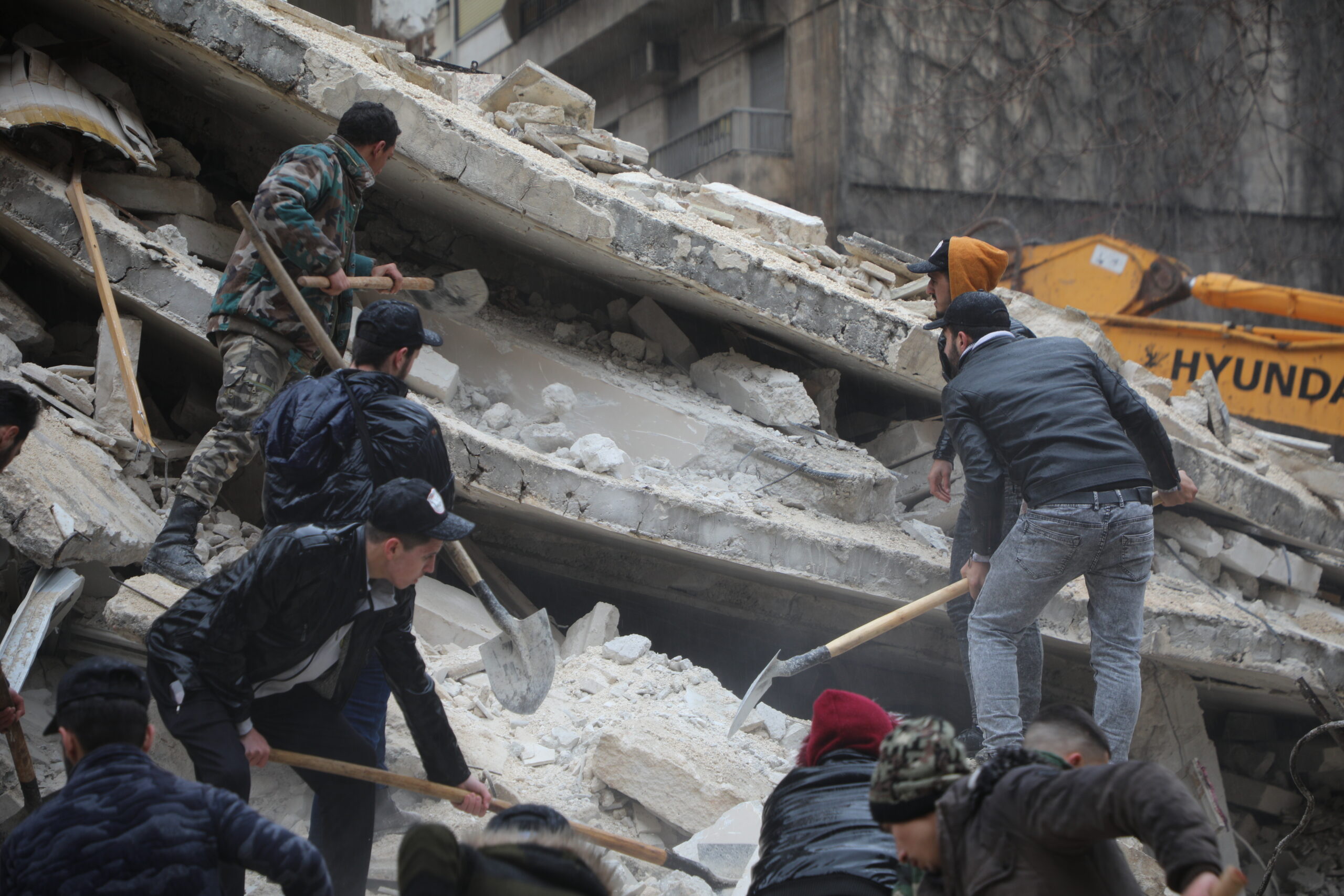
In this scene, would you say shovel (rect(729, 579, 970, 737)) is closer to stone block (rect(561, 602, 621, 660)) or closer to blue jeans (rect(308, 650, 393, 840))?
stone block (rect(561, 602, 621, 660))

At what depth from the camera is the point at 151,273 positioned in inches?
167

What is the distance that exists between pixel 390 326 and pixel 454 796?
132 centimetres

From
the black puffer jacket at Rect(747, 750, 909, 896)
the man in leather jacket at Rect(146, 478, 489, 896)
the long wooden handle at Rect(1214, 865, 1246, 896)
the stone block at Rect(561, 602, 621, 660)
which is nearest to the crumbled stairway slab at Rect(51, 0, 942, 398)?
the stone block at Rect(561, 602, 621, 660)

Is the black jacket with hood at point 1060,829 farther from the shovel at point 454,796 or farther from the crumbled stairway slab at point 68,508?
the crumbled stairway slab at point 68,508

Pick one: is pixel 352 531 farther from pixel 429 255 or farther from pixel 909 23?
pixel 909 23

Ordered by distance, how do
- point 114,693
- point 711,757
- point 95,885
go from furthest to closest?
point 711,757 → point 114,693 → point 95,885

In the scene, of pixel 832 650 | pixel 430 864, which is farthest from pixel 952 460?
pixel 430 864

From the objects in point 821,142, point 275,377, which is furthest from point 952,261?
point 821,142

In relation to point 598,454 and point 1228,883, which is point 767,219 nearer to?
point 598,454

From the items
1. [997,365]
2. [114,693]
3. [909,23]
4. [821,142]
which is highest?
[909,23]

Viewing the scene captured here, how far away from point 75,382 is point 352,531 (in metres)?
2.57

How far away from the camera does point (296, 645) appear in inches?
93.7

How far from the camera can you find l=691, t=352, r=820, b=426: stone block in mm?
4961

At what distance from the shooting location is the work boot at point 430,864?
4.38 feet
